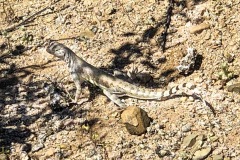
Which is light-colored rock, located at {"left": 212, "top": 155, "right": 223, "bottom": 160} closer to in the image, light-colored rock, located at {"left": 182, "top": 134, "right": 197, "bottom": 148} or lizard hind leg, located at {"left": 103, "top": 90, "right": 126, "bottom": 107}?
light-colored rock, located at {"left": 182, "top": 134, "right": 197, "bottom": 148}

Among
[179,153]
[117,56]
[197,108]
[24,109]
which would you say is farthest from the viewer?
[117,56]

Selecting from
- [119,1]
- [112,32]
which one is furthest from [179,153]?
[119,1]

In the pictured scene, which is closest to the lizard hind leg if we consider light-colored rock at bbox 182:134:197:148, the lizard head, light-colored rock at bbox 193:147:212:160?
the lizard head

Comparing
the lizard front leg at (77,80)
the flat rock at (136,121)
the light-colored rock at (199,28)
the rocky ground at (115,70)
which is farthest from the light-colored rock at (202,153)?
the light-colored rock at (199,28)

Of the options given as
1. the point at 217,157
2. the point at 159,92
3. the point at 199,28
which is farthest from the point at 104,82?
the point at 217,157

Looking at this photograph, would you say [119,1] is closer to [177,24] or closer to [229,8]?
[177,24]

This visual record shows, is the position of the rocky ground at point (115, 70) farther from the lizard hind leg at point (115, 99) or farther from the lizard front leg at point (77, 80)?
the lizard front leg at point (77, 80)
